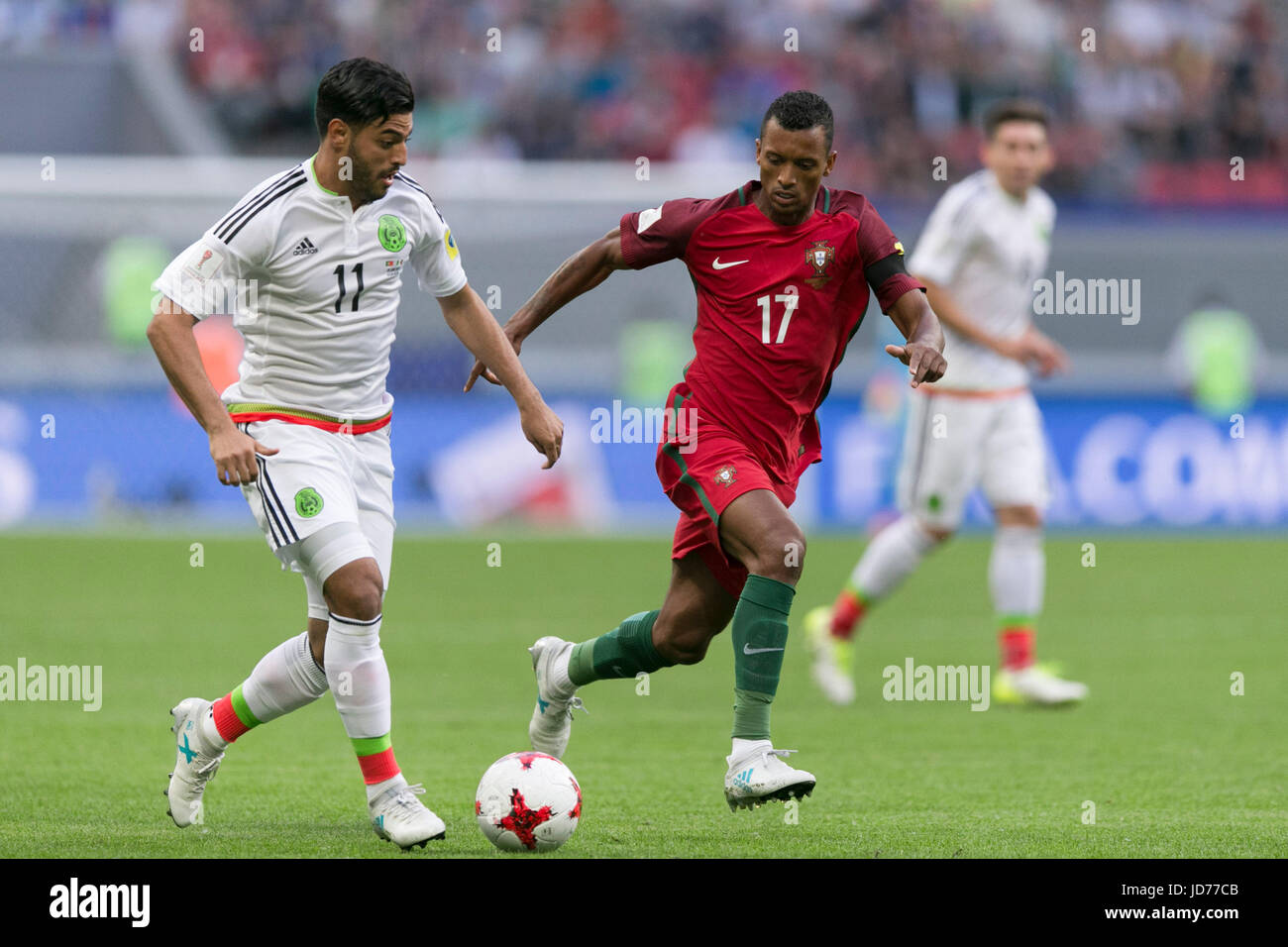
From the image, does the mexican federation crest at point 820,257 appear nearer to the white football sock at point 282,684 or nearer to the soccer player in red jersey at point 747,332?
the soccer player in red jersey at point 747,332

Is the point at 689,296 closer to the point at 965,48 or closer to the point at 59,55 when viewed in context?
the point at 965,48

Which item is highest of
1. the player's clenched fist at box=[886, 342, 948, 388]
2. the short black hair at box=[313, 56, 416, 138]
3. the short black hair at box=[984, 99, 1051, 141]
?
the short black hair at box=[984, 99, 1051, 141]

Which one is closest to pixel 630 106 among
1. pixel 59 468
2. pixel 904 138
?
pixel 904 138

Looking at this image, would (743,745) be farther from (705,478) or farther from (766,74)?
(766,74)

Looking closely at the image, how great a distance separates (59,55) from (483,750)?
1526cm

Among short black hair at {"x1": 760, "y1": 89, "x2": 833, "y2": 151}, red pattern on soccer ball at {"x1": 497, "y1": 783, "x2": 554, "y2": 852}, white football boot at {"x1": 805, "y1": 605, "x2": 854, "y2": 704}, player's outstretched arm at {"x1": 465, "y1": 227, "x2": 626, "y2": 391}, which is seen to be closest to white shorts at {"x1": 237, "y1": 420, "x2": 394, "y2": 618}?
player's outstretched arm at {"x1": 465, "y1": 227, "x2": 626, "y2": 391}

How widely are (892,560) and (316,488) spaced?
4.21 m

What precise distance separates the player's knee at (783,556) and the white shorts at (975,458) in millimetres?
3576

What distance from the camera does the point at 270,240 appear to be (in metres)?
5.16

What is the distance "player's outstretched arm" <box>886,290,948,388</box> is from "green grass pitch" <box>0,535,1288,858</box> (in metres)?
1.32

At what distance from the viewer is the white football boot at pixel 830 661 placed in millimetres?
8789

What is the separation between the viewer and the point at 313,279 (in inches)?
207

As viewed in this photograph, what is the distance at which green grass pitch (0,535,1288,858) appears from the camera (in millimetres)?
5391

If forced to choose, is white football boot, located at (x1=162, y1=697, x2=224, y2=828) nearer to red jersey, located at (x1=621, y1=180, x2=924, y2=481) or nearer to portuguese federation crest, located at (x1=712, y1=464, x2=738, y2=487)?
portuguese federation crest, located at (x1=712, y1=464, x2=738, y2=487)
